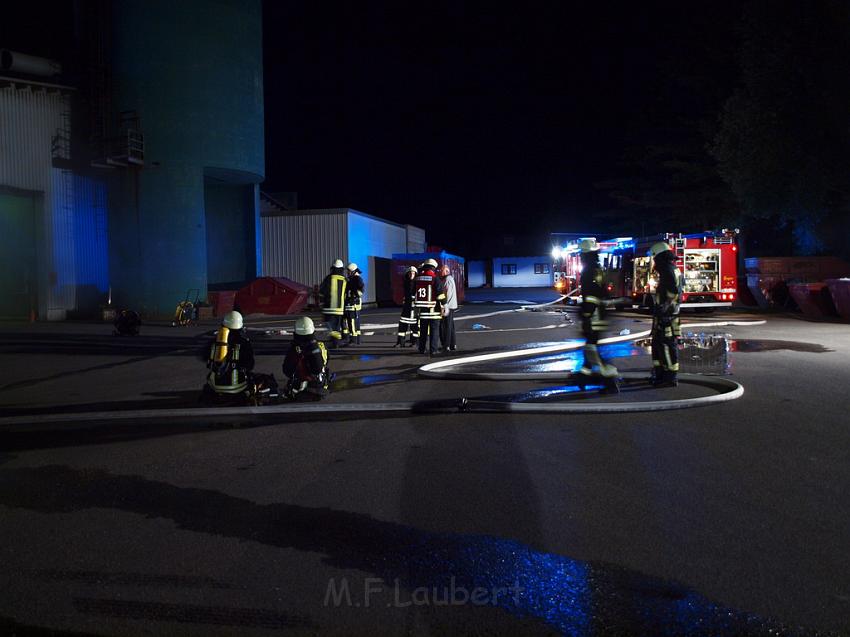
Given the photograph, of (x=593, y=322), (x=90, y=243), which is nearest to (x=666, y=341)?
(x=593, y=322)

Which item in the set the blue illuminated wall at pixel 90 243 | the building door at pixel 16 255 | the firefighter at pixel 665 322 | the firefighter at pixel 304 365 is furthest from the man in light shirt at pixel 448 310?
the building door at pixel 16 255

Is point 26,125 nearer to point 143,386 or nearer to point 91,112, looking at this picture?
point 91,112

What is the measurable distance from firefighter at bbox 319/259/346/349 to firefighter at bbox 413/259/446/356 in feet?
4.78

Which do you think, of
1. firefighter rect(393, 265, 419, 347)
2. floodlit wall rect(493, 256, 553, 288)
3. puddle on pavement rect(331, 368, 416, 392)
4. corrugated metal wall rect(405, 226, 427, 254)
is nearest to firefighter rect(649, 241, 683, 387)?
puddle on pavement rect(331, 368, 416, 392)

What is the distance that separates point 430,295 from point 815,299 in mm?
15130

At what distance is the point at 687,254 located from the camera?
75.5 ft

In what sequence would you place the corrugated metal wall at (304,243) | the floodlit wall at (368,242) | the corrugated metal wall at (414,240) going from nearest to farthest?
the corrugated metal wall at (304,243) → the floodlit wall at (368,242) → the corrugated metal wall at (414,240)

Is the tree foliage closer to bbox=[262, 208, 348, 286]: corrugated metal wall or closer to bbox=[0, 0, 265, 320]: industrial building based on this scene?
bbox=[262, 208, 348, 286]: corrugated metal wall

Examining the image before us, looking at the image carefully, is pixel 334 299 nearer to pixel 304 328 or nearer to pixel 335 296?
pixel 335 296

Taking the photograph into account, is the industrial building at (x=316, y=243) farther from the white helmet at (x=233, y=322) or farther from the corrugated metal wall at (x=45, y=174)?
the white helmet at (x=233, y=322)

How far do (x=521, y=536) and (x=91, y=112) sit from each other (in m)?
26.6

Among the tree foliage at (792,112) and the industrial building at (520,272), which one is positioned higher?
the tree foliage at (792,112)

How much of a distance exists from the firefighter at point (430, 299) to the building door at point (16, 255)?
19435 millimetres

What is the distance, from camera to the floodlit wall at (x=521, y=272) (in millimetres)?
79500
